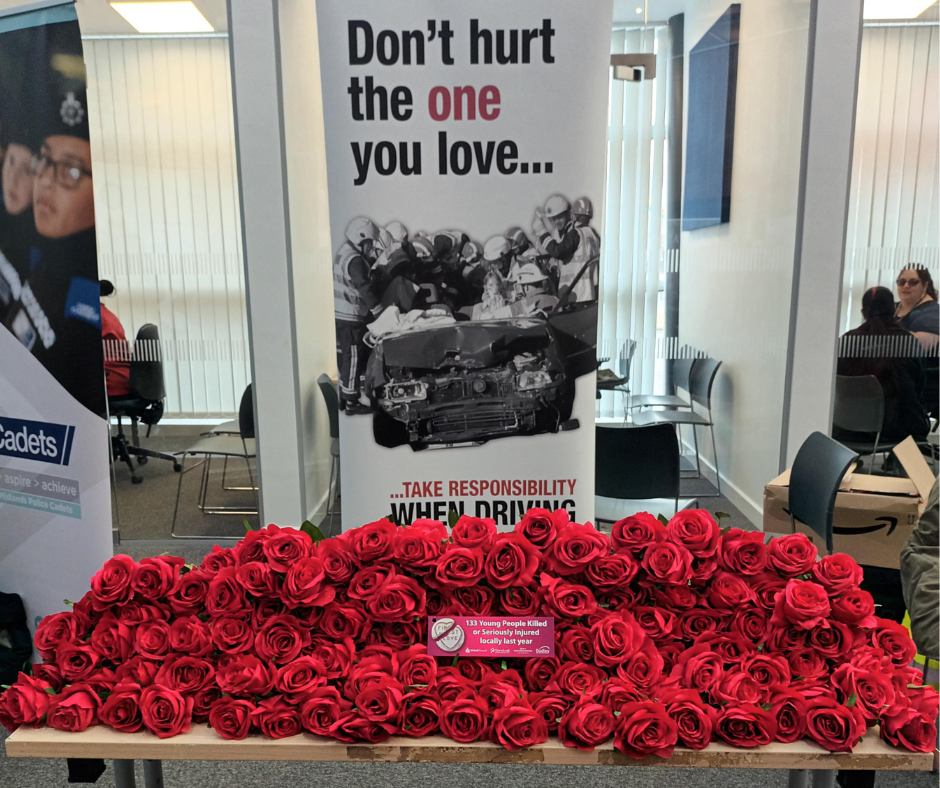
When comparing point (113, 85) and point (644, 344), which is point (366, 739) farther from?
point (113, 85)

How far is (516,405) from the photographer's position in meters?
2.64

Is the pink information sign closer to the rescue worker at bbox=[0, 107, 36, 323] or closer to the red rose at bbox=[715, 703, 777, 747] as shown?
the red rose at bbox=[715, 703, 777, 747]

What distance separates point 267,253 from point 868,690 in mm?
2945

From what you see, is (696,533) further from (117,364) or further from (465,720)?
(117,364)

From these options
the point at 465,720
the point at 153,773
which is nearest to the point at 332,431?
the point at 153,773

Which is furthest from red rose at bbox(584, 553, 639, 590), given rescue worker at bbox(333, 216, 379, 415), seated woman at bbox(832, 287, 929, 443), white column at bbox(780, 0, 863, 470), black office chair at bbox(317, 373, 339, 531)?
seated woman at bbox(832, 287, 929, 443)

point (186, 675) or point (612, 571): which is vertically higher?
point (612, 571)

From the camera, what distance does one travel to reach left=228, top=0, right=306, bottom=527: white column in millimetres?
3096

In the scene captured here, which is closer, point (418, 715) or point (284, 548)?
point (418, 715)

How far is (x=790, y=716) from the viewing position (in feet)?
3.46

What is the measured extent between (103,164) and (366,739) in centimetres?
344

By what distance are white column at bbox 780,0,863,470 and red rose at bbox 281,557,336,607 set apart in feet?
9.61

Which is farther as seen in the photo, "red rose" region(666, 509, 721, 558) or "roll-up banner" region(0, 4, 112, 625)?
"roll-up banner" region(0, 4, 112, 625)

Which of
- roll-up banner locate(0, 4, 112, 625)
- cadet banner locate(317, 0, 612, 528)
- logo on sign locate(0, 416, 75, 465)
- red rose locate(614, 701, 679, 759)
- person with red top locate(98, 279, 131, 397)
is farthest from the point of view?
person with red top locate(98, 279, 131, 397)
